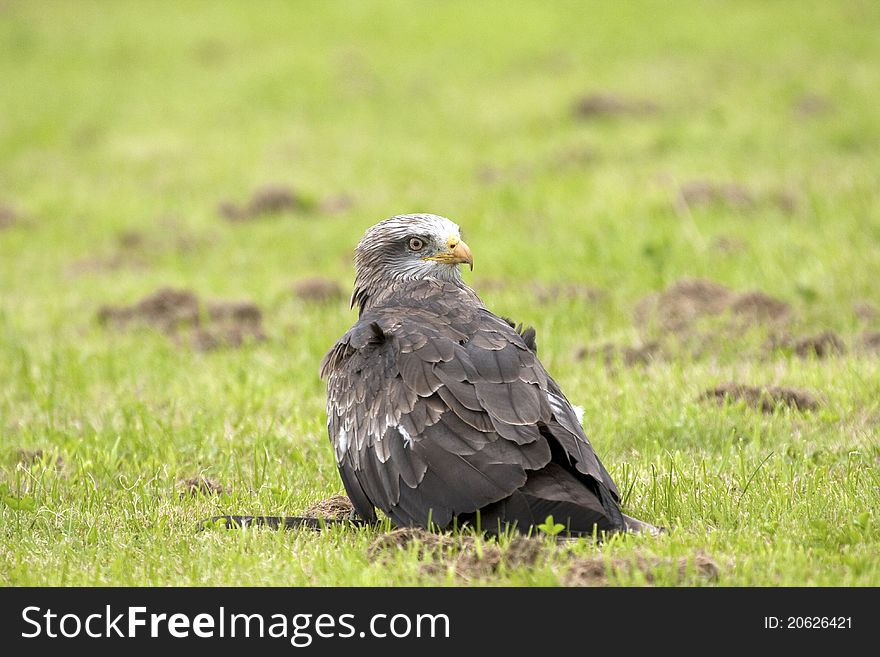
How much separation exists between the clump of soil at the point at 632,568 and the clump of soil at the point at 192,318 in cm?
688

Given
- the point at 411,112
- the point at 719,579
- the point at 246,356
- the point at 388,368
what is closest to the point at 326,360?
the point at 388,368

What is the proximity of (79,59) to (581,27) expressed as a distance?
1290cm

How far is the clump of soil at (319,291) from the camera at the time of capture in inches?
520

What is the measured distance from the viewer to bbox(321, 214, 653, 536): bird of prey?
5836 mm

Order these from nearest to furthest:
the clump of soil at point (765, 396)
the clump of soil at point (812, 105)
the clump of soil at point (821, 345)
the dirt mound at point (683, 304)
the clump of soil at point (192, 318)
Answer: the clump of soil at point (765, 396) → the clump of soil at point (821, 345) → the dirt mound at point (683, 304) → the clump of soil at point (192, 318) → the clump of soil at point (812, 105)

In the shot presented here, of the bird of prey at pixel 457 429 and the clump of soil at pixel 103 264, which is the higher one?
the clump of soil at pixel 103 264

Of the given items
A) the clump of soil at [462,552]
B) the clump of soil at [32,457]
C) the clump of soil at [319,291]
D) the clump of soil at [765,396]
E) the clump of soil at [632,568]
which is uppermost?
the clump of soil at [319,291]

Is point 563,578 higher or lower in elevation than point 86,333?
lower

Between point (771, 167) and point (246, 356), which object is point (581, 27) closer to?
point (771, 167)

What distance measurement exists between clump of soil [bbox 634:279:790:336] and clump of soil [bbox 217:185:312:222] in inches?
299

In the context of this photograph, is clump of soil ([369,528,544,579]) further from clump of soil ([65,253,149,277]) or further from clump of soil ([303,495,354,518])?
clump of soil ([65,253,149,277])

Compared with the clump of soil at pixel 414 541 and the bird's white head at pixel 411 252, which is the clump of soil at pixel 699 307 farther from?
the clump of soil at pixel 414 541
